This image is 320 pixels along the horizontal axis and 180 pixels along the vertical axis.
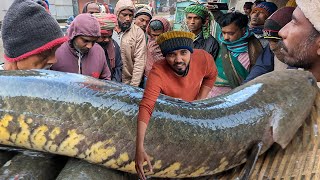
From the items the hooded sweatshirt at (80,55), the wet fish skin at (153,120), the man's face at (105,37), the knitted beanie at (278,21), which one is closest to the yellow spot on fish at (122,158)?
the wet fish skin at (153,120)

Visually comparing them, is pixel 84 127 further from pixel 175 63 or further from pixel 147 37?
pixel 147 37

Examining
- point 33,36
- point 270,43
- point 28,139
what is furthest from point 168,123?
point 270,43

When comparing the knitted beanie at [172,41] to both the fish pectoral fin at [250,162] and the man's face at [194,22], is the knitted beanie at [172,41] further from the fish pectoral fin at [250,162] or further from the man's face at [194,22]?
the man's face at [194,22]

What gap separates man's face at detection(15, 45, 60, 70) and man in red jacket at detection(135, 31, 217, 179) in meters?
0.56

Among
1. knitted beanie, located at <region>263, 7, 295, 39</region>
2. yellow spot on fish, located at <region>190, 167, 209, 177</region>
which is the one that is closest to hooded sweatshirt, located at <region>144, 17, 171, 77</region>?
knitted beanie, located at <region>263, 7, 295, 39</region>

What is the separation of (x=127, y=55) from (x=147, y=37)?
0.56 meters

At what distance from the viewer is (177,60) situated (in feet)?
6.81

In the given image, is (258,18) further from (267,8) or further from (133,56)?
(133,56)

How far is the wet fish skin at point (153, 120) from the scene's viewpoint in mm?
1324

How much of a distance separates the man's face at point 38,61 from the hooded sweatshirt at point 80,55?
0.61 m

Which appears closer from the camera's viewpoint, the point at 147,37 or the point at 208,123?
the point at 208,123

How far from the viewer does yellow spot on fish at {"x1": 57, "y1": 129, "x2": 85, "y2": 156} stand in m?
1.33

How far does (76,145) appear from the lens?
1.34m

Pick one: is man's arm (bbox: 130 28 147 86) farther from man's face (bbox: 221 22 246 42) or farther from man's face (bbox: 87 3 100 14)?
man's face (bbox: 221 22 246 42)
